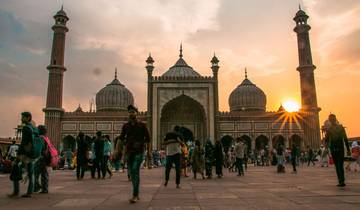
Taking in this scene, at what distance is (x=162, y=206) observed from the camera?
4906 mm

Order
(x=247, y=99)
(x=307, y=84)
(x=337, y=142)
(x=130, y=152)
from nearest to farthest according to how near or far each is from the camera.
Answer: (x=130, y=152) < (x=337, y=142) < (x=307, y=84) < (x=247, y=99)

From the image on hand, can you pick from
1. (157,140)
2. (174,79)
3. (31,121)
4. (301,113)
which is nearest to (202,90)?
(174,79)

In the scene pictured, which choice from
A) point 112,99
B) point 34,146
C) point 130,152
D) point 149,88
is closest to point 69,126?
point 112,99

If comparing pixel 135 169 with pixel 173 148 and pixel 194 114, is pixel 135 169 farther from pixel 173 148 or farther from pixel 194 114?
pixel 194 114

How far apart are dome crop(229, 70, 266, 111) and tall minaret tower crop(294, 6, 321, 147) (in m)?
6.65

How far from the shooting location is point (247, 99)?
1752 inches

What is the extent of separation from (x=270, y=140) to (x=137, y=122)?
33.6m

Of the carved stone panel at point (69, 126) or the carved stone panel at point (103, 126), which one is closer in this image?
the carved stone panel at point (69, 126)

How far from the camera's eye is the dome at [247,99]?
4431cm

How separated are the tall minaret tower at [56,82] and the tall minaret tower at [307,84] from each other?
985 inches

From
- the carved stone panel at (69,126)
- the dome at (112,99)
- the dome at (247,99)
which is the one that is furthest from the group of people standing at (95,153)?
the dome at (247,99)

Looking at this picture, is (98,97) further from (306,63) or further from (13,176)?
(13,176)

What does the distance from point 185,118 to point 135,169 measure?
1272 inches

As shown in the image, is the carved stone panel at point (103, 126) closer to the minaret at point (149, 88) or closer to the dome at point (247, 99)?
the minaret at point (149, 88)
